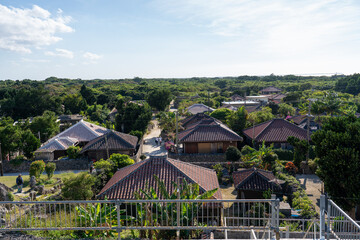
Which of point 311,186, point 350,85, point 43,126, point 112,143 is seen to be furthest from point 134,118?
point 350,85

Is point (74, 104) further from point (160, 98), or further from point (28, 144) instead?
point (28, 144)

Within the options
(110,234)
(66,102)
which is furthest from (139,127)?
(66,102)

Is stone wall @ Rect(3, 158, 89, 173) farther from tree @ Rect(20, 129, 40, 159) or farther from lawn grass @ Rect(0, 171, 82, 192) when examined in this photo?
tree @ Rect(20, 129, 40, 159)

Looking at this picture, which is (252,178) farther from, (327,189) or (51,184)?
(51,184)

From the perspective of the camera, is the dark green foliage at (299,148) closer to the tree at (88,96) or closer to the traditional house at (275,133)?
the traditional house at (275,133)

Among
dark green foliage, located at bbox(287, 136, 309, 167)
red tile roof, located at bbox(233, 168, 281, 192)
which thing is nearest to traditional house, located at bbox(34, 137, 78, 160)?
red tile roof, located at bbox(233, 168, 281, 192)

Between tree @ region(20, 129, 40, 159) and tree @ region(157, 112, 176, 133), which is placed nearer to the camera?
tree @ region(20, 129, 40, 159)

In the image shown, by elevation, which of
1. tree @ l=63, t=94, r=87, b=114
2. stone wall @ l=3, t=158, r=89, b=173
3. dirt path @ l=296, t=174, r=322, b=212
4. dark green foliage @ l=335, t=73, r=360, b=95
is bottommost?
dirt path @ l=296, t=174, r=322, b=212

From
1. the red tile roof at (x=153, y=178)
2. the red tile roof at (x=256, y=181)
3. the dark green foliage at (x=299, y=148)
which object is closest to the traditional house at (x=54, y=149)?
the red tile roof at (x=153, y=178)
